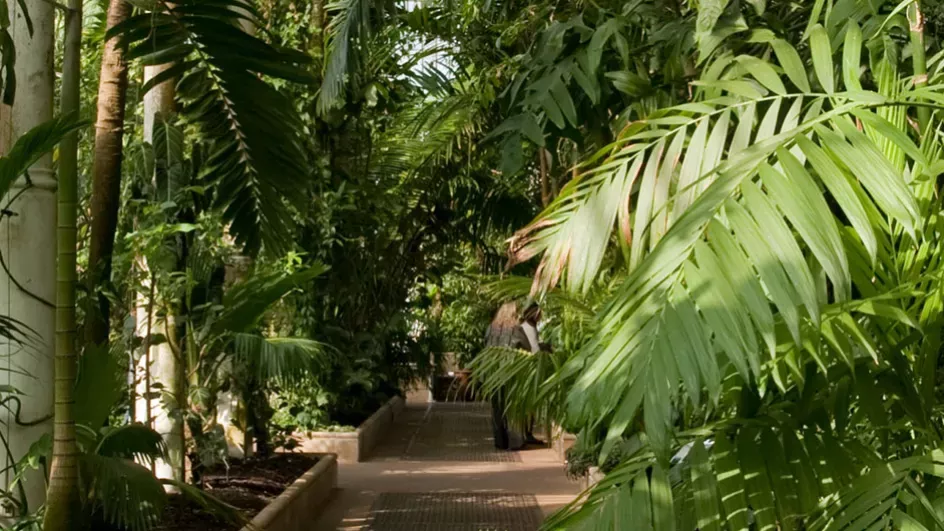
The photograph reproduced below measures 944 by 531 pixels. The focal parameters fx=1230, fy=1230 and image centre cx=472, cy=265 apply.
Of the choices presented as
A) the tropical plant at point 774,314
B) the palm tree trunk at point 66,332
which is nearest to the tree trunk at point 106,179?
the palm tree trunk at point 66,332

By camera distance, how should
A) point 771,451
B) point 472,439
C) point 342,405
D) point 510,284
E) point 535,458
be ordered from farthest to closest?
point 472,439 → point 342,405 → point 535,458 → point 510,284 → point 771,451

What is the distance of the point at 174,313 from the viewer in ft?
22.0

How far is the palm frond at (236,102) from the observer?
14.1ft

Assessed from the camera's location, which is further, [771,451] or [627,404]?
[771,451]

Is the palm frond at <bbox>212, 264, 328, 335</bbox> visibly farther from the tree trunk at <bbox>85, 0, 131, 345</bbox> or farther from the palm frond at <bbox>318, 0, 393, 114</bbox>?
the palm frond at <bbox>318, 0, 393, 114</bbox>

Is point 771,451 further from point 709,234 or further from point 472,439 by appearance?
point 472,439

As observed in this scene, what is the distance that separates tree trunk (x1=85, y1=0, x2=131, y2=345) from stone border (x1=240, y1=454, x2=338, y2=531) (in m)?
1.13

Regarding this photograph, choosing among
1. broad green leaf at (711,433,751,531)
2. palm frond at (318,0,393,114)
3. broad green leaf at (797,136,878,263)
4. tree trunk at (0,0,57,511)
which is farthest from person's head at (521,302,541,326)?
broad green leaf at (797,136,878,263)

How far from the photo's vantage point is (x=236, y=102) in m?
4.61

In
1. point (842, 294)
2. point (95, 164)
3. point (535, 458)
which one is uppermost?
point (95, 164)

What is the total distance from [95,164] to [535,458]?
698 centimetres

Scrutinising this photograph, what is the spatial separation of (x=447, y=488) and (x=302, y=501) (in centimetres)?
225

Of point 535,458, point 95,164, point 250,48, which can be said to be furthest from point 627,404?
point 535,458

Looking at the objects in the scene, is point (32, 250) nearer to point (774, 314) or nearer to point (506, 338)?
point (774, 314)
